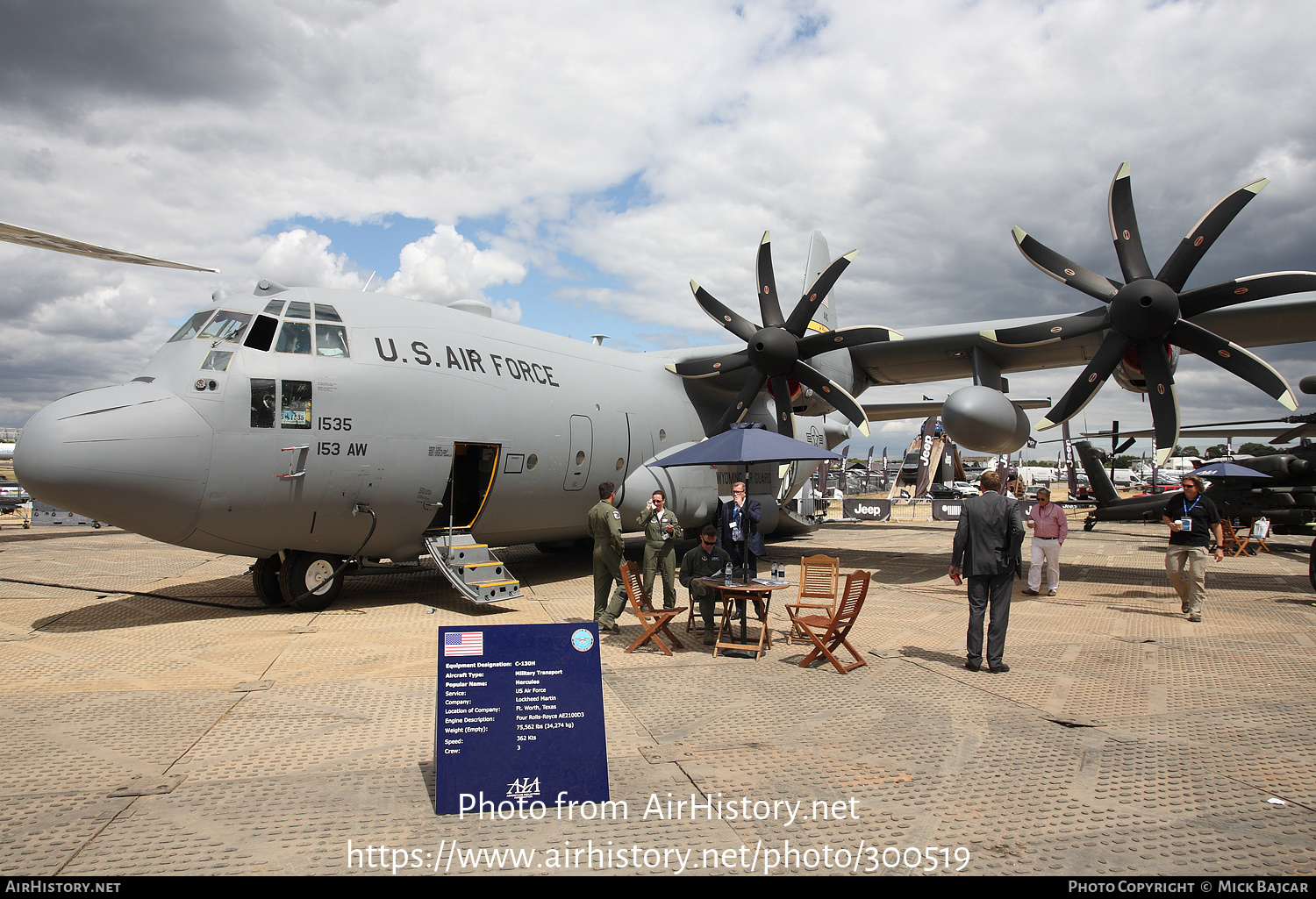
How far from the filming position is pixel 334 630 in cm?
850

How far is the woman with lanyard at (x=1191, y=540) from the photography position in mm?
9234

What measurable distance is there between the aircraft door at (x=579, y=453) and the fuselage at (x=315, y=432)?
0.05m

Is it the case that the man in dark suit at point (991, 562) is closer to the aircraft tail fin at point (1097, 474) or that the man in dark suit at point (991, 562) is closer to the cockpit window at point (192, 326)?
the cockpit window at point (192, 326)

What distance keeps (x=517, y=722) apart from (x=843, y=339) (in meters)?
11.6

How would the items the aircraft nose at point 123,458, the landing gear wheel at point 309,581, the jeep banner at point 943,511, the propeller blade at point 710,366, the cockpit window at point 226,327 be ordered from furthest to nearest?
the jeep banner at point 943,511, the propeller blade at point 710,366, the landing gear wheel at point 309,581, the cockpit window at point 226,327, the aircraft nose at point 123,458

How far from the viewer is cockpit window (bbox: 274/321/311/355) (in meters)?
8.91

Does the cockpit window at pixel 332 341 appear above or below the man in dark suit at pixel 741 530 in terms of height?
above

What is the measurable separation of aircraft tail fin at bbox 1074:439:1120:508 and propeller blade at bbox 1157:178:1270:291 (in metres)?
13.0

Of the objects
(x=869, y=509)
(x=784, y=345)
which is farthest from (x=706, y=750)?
(x=869, y=509)

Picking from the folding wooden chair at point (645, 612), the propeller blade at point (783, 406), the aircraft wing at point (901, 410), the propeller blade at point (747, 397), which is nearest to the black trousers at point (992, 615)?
the folding wooden chair at point (645, 612)

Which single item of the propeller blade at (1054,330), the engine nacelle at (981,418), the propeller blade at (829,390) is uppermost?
the propeller blade at (1054,330)

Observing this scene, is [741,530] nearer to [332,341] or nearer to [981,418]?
[332,341]
